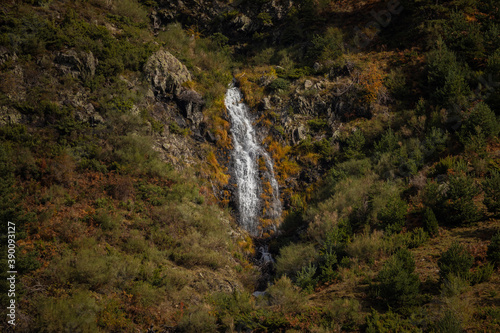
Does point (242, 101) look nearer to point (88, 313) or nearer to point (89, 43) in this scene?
point (89, 43)

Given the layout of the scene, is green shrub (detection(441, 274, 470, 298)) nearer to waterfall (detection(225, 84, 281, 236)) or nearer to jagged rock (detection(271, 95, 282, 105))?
waterfall (detection(225, 84, 281, 236))

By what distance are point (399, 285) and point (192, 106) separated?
17.8 m

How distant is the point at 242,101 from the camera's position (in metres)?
25.2

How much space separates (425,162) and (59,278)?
17714 millimetres

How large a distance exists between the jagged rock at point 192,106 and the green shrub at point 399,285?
53.4ft

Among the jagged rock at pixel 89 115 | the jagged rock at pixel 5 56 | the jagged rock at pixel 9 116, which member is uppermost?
the jagged rock at pixel 5 56

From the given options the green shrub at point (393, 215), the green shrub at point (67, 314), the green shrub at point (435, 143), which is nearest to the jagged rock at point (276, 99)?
the green shrub at point (435, 143)

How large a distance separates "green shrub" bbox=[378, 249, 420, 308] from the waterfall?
34.5 ft

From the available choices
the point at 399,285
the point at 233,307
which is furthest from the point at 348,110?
the point at 233,307

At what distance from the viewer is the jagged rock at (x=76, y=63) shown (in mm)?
17125

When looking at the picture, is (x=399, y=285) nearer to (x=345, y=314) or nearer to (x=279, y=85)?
(x=345, y=314)

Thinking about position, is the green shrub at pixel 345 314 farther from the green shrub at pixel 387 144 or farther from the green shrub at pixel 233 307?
the green shrub at pixel 387 144

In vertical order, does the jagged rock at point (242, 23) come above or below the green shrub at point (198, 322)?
above

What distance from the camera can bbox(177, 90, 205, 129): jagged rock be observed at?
21422 mm
